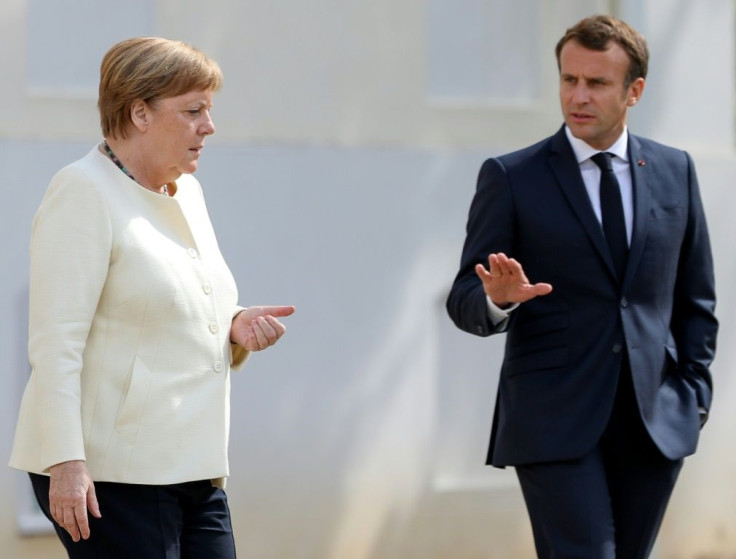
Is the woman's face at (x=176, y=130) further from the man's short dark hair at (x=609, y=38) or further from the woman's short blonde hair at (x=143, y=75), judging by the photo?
the man's short dark hair at (x=609, y=38)

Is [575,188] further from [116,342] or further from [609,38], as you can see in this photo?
[116,342]

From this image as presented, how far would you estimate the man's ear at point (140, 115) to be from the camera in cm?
339

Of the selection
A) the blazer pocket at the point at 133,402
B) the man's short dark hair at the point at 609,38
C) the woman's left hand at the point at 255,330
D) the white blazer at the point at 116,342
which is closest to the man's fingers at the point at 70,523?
the white blazer at the point at 116,342

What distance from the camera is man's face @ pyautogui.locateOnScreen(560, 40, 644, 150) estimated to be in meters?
4.24

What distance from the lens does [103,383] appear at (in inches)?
129

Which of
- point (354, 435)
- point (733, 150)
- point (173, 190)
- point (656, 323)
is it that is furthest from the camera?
point (733, 150)

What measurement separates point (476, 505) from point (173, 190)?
11.5ft

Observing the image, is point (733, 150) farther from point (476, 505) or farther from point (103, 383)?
point (103, 383)

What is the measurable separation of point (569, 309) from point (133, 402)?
141 centimetres

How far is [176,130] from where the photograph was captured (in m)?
3.41

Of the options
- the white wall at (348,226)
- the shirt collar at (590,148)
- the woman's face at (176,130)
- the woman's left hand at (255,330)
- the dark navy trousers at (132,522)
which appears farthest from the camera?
the white wall at (348,226)

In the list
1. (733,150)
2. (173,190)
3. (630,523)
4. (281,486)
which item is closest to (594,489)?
(630,523)

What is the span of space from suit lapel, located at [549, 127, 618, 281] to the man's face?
6 cm

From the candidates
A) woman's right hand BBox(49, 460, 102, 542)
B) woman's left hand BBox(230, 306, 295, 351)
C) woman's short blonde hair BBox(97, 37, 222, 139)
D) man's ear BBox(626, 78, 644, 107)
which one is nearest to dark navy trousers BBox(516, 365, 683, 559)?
man's ear BBox(626, 78, 644, 107)
